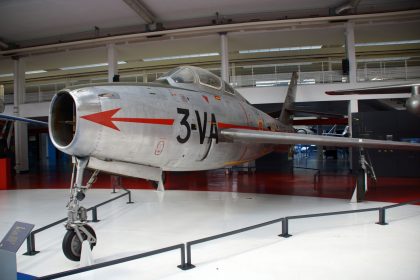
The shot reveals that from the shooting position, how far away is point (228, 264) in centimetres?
373

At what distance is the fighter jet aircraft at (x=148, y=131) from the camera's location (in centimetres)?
373

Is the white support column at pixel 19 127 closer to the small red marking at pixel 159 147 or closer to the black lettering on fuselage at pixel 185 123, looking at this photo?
the black lettering on fuselage at pixel 185 123

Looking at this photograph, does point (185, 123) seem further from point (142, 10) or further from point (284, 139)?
point (142, 10)

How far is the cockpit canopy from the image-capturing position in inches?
222

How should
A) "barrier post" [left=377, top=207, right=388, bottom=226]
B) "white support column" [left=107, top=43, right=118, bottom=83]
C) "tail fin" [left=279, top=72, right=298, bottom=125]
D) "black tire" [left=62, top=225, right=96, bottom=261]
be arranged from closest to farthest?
"black tire" [left=62, top=225, right=96, bottom=261], "barrier post" [left=377, top=207, right=388, bottom=226], "tail fin" [left=279, top=72, right=298, bottom=125], "white support column" [left=107, top=43, right=118, bottom=83]

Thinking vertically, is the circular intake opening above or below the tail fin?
below

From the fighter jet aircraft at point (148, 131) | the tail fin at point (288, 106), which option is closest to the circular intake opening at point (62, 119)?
the fighter jet aircraft at point (148, 131)

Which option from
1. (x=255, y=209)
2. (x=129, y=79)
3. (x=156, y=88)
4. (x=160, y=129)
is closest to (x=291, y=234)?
(x=255, y=209)

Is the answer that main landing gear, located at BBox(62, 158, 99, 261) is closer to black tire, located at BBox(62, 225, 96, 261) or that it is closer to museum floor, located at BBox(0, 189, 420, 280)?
black tire, located at BBox(62, 225, 96, 261)

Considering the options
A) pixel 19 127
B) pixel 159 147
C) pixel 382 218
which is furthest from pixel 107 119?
pixel 19 127

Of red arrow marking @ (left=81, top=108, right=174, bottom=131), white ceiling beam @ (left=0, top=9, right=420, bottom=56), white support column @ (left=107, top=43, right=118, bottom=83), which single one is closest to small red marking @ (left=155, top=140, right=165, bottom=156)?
red arrow marking @ (left=81, top=108, right=174, bottom=131)

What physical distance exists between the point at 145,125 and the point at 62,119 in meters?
1.05

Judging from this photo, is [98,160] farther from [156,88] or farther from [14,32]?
[14,32]

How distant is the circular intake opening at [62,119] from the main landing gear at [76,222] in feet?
1.24
